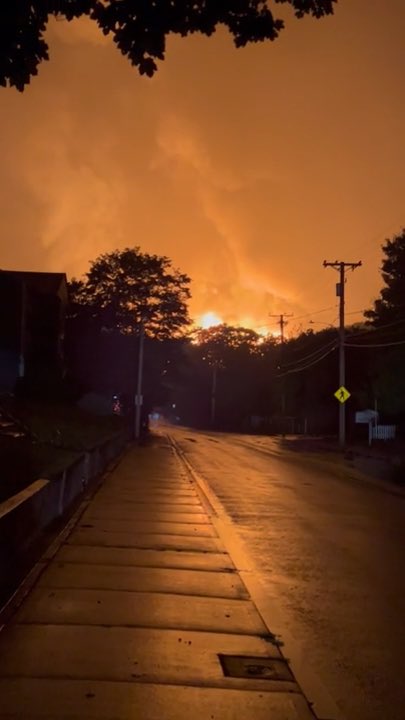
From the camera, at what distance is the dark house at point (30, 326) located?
40844 mm

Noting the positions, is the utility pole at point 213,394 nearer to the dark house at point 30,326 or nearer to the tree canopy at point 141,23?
the dark house at point 30,326

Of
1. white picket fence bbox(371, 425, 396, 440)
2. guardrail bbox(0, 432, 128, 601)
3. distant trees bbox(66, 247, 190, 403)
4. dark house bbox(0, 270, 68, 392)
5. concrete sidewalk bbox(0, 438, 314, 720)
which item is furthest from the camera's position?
distant trees bbox(66, 247, 190, 403)

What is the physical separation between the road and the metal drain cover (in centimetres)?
15

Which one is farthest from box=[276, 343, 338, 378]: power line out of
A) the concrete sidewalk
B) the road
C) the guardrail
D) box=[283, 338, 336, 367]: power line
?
the concrete sidewalk

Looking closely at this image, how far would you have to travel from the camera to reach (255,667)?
6.00m

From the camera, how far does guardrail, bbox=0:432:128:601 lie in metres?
8.90

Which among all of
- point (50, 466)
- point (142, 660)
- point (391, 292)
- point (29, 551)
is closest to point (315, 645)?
point (142, 660)

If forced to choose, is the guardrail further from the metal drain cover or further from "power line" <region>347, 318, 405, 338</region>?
"power line" <region>347, 318, 405, 338</region>

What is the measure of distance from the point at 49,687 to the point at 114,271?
59.9 m

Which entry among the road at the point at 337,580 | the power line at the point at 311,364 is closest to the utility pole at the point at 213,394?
the power line at the point at 311,364

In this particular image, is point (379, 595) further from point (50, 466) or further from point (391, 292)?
point (391, 292)

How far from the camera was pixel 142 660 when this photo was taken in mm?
5992

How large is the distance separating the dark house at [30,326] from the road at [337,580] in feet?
73.5

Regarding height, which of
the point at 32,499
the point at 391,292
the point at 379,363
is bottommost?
the point at 32,499
